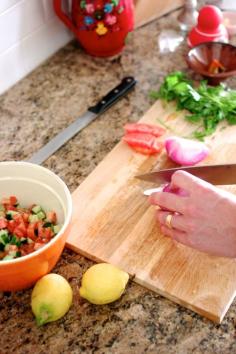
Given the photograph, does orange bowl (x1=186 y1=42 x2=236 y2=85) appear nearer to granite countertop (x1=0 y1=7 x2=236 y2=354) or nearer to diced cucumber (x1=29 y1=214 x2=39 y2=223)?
granite countertop (x1=0 y1=7 x2=236 y2=354)

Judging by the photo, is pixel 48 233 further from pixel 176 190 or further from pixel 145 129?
pixel 145 129

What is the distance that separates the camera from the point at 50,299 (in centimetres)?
87

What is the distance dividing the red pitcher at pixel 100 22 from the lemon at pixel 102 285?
74cm

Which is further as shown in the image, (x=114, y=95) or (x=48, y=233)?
(x=114, y=95)

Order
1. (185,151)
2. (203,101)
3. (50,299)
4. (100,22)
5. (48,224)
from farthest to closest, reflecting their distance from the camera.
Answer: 1. (100,22)
2. (203,101)
3. (185,151)
4. (48,224)
5. (50,299)

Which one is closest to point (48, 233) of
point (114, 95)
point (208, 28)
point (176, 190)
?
point (176, 190)

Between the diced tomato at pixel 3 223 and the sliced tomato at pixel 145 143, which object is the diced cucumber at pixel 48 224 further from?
the sliced tomato at pixel 145 143

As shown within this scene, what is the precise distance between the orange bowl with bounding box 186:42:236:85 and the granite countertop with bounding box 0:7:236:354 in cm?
9

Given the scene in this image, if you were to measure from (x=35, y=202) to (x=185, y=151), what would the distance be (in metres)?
0.34

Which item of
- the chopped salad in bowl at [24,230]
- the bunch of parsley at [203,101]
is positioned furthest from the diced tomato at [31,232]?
the bunch of parsley at [203,101]

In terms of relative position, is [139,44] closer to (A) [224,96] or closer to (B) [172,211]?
(A) [224,96]

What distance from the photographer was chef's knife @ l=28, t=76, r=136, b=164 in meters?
1.21

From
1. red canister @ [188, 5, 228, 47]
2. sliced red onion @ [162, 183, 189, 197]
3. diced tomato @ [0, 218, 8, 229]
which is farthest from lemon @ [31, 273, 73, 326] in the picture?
red canister @ [188, 5, 228, 47]

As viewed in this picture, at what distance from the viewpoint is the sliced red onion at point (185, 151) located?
1133 mm
